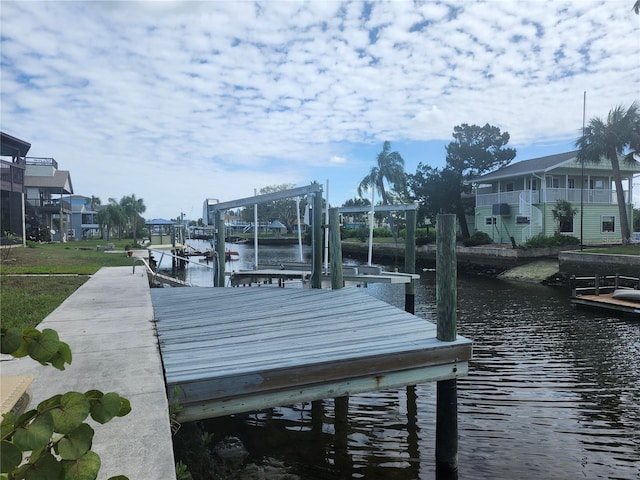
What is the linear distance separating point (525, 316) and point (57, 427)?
1652 cm

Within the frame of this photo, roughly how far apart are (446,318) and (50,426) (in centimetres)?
431

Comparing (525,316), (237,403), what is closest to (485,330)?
(525,316)

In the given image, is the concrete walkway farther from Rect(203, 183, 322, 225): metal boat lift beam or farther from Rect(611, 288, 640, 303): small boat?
Rect(611, 288, 640, 303): small boat

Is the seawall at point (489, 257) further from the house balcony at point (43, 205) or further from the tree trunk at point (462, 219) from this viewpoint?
the house balcony at point (43, 205)

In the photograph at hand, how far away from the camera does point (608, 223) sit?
35844mm

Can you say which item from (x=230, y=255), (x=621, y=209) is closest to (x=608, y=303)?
(x=621, y=209)

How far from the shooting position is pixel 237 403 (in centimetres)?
426

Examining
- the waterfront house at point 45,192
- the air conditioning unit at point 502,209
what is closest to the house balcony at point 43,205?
the waterfront house at point 45,192

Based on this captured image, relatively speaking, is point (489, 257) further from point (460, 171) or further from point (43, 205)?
point (43, 205)

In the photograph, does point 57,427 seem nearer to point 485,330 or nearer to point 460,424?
point 460,424

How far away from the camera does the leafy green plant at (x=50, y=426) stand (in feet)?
3.99

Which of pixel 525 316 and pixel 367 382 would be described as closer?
pixel 367 382

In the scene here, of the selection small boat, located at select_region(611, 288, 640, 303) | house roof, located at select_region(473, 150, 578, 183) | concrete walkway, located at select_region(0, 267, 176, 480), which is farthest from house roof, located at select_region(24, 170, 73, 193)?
small boat, located at select_region(611, 288, 640, 303)

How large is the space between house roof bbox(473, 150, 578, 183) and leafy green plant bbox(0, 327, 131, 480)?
3672 centimetres
